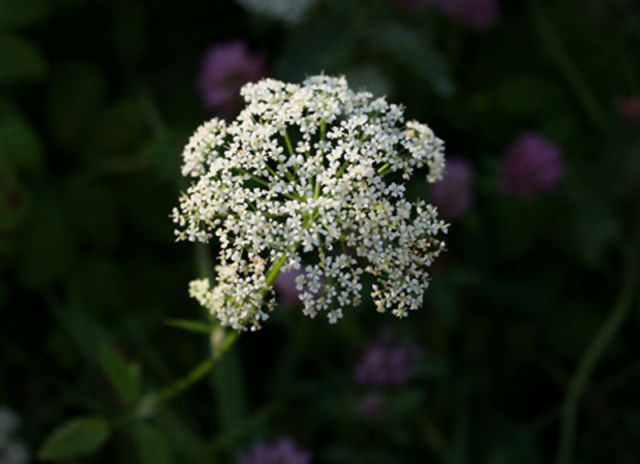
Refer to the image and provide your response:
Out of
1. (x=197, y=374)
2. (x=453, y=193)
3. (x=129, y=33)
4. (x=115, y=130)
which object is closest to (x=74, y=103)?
(x=115, y=130)

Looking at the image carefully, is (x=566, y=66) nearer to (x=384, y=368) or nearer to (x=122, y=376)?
(x=384, y=368)

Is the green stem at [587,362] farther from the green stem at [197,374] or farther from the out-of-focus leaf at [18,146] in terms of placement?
the out-of-focus leaf at [18,146]

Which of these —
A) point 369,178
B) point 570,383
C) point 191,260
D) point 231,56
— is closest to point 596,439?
point 570,383

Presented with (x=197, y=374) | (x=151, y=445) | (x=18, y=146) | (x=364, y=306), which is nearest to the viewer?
(x=197, y=374)

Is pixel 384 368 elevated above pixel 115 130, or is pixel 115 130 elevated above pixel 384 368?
pixel 115 130

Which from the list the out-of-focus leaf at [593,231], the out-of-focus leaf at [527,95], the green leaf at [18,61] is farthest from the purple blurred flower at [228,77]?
the out-of-focus leaf at [593,231]

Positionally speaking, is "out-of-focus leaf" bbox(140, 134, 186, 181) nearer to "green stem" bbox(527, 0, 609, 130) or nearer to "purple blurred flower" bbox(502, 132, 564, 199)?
"purple blurred flower" bbox(502, 132, 564, 199)
